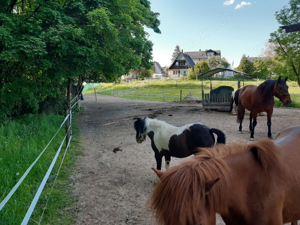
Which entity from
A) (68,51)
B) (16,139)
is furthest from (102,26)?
(16,139)

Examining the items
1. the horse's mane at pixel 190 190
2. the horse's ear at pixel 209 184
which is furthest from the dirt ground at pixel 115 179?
the horse's ear at pixel 209 184

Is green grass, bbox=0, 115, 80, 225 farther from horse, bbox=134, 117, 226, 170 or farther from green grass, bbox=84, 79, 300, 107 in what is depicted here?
green grass, bbox=84, 79, 300, 107

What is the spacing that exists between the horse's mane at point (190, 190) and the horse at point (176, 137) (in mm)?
1684

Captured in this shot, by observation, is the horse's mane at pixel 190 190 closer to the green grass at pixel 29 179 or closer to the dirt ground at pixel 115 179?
the dirt ground at pixel 115 179

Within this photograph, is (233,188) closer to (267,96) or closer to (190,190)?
(190,190)

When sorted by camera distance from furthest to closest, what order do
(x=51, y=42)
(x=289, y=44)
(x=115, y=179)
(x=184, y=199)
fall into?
(x=289, y=44) → (x=51, y=42) → (x=115, y=179) → (x=184, y=199)

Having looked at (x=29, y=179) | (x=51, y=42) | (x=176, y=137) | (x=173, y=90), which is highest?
(x=51, y=42)

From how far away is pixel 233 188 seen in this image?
1.37 metres

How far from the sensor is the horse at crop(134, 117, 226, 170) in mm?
3244

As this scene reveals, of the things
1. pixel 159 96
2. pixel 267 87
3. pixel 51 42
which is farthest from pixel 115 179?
pixel 159 96

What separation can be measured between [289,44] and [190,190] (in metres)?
14.0

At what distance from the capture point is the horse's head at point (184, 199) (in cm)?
115

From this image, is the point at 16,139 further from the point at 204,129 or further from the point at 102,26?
the point at 204,129

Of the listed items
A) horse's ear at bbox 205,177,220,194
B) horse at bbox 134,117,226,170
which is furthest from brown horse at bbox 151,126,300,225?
horse at bbox 134,117,226,170
